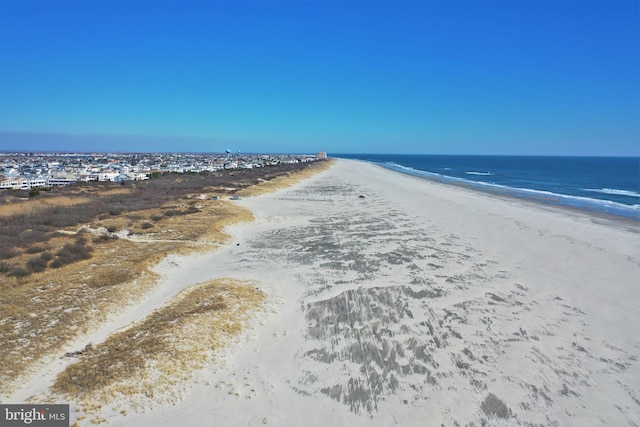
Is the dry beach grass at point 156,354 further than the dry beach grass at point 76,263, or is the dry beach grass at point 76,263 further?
the dry beach grass at point 76,263

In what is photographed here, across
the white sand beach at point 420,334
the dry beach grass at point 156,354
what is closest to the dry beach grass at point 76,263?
the dry beach grass at point 156,354

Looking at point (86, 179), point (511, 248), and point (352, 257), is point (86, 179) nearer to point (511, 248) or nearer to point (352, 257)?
point (352, 257)

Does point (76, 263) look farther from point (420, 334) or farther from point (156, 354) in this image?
point (420, 334)

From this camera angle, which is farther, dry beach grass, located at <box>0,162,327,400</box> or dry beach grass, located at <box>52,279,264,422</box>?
dry beach grass, located at <box>0,162,327,400</box>

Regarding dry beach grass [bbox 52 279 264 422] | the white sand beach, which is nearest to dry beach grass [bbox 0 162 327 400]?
dry beach grass [bbox 52 279 264 422]

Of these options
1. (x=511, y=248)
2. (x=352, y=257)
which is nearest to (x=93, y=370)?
(x=352, y=257)

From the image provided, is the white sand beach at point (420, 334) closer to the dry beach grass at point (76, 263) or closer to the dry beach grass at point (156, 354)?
the dry beach grass at point (156, 354)

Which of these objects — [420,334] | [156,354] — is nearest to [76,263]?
[156,354]

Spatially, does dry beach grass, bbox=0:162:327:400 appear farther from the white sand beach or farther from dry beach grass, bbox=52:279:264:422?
the white sand beach
